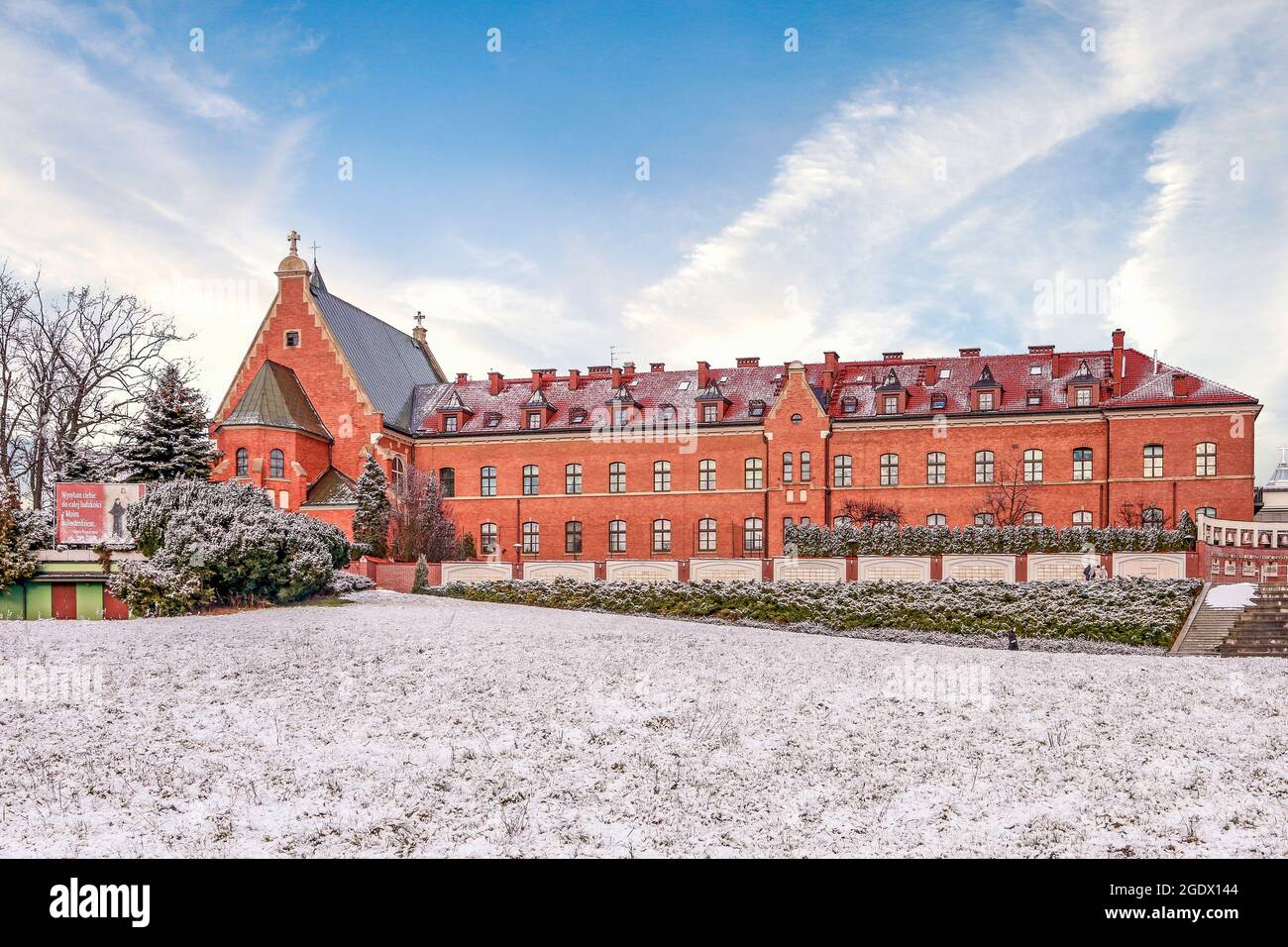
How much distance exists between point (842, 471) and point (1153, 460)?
1188 centimetres

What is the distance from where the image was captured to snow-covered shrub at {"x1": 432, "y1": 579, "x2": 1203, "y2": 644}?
26172mm

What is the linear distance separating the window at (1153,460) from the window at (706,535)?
56.6ft

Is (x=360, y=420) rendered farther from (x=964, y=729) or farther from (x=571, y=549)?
(x=964, y=729)

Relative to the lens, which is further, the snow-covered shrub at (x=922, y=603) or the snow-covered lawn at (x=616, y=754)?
the snow-covered shrub at (x=922, y=603)

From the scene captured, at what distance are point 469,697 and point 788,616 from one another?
1625 centimetres

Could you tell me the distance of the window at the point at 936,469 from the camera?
41406 millimetres

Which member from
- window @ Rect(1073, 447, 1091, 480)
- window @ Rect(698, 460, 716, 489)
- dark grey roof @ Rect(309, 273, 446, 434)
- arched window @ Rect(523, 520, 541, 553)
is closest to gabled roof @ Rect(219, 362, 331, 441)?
dark grey roof @ Rect(309, 273, 446, 434)

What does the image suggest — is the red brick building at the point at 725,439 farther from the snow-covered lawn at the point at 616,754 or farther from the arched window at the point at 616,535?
the snow-covered lawn at the point at 616,754

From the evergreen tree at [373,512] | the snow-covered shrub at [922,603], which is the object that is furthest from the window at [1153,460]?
the evergreen tree at [373,512]

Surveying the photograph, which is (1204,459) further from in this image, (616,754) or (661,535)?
(616,754)

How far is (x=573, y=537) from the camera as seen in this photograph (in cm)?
4512

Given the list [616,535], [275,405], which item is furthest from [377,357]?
[616,535]
